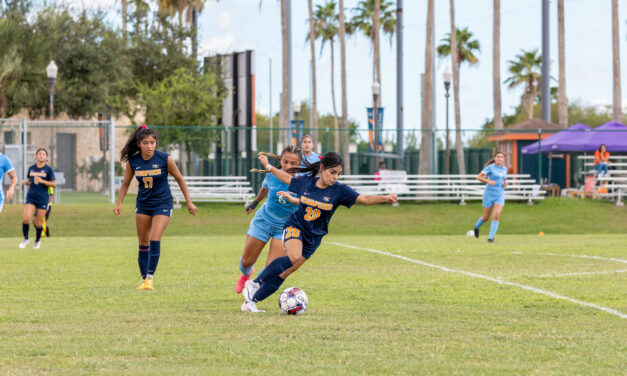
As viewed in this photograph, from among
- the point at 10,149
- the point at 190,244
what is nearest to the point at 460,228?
the point at 190,244

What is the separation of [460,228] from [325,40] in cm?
5485

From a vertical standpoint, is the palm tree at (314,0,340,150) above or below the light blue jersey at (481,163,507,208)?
above

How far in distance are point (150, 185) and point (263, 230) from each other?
175 cm

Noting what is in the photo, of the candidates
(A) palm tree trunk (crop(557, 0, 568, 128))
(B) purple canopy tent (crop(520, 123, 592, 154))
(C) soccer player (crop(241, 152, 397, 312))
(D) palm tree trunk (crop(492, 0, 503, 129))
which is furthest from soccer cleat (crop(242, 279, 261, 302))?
(A) palm tree trunk (crop(557, 0, 568, 128))

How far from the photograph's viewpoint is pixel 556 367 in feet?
19.9

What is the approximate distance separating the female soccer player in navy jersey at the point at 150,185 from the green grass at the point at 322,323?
53 cm

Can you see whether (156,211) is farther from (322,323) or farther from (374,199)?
(322,323)

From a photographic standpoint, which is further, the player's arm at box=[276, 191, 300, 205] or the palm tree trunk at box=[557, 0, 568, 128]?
the palm tree trunk at box=[557, 0, 568, 128]

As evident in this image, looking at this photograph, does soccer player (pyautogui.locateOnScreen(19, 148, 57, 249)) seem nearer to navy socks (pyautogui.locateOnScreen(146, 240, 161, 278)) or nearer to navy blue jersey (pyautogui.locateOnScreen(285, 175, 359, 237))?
navy socks (pyautogui.locateOnScreen(146, 240, 161, 278))

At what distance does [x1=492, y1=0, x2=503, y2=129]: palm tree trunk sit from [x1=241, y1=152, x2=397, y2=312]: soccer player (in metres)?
35.1

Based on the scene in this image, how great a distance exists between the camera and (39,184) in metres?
17.9

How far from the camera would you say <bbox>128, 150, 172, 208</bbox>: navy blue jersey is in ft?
35.4

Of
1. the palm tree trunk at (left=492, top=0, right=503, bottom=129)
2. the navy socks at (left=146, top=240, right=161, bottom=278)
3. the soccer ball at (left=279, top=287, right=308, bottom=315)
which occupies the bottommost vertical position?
the soccer ball at (left=279, top=287, right=308, bottom=315)

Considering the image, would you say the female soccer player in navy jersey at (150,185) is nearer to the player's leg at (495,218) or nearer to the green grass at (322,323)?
the green grass at (322,323)
